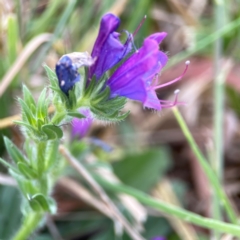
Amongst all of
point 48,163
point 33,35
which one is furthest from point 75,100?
point 33,35

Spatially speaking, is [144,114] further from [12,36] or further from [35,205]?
[35,205]

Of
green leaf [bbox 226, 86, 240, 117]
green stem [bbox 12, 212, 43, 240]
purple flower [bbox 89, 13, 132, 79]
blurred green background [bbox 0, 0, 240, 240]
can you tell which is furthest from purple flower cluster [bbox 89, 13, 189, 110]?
green leaf [bbox 226, 86, 240, 117]

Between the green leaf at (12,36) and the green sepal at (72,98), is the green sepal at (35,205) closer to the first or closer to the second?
the green sepal at (72,98)

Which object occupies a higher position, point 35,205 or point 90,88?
point 90,88

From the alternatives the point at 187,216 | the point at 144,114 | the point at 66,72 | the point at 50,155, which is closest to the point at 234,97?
the point at 144,114

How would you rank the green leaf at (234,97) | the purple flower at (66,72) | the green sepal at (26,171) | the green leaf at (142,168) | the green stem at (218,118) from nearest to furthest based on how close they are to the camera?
the purple flower at (66,72), the green sepal at (26,171), the green stem at (218,118), the green leaf at (142,168), the green leaf at (234,97)

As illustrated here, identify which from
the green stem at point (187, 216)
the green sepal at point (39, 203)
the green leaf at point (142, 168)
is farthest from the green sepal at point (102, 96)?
the green leaf at point (142, 168)

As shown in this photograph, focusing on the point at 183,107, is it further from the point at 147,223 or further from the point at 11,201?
the point at 11,201
